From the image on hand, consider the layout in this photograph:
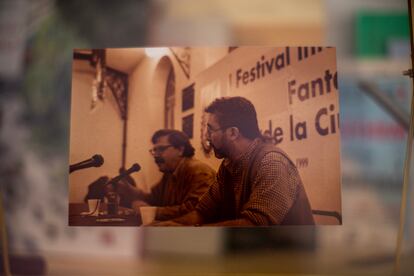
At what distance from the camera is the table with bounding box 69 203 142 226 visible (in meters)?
0.67

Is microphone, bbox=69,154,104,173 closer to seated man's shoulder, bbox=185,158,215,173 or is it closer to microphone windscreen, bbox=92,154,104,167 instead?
microphone windscreen, bbox=92,154,104,167

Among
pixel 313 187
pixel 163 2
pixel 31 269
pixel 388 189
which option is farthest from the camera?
pixel 388 189

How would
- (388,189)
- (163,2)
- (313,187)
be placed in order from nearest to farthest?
(313,187)
(163,2)
(388,189)

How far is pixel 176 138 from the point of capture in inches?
26.7

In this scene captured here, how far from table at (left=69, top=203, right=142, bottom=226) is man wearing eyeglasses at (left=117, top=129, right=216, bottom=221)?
21 millimetres

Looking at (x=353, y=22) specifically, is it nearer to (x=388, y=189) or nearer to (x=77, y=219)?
(x=388, y=189)

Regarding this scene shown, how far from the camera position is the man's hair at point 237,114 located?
0.67 metres

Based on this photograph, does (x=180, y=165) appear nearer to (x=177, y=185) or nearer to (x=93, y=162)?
(x=177, y=185)

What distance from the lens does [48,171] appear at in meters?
0.97

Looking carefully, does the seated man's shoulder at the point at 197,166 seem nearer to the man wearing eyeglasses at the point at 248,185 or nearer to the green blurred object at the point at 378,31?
the man wearing eyeglasses at the point at 248,185

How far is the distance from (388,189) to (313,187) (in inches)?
20.0

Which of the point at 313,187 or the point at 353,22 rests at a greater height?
the point at 353,22

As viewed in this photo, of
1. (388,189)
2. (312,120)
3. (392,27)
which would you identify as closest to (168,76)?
(312,120)

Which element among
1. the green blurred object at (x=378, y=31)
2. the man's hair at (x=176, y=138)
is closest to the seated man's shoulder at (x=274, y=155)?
the man's hair at (x=176, y=138)
